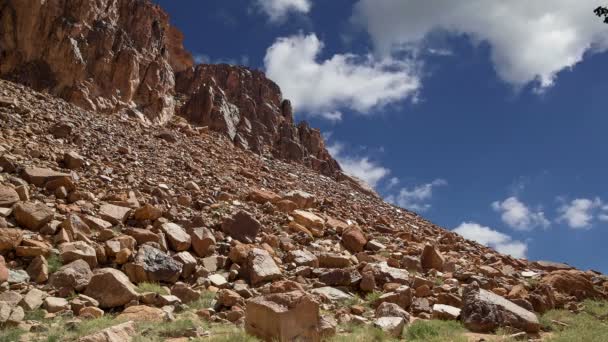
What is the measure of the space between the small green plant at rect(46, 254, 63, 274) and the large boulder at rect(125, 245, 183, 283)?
1.30m

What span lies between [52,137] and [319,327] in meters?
13.7

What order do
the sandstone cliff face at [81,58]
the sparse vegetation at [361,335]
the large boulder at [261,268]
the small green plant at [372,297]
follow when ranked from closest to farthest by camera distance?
the sparse vegetation at [361,335] → the small green plant at [372,297] → the large boulder at [261,268] → the sandstone cliff face at [81,58]

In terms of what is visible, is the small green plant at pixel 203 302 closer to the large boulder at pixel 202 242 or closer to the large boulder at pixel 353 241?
the large boulder at pixel 202 242

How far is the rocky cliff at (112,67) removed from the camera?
29281 millimetres

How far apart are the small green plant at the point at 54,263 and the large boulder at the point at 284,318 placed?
438cm

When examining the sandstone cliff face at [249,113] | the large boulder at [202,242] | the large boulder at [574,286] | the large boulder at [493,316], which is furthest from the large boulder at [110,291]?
the sandstone cliff face at [249,113]

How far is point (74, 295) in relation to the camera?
8.39m

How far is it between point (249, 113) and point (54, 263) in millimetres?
49442

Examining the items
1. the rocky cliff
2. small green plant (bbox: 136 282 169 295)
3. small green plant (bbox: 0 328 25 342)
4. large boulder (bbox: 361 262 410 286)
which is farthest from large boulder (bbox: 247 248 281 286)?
the rocky cliff

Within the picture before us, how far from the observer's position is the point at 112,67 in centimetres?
3472

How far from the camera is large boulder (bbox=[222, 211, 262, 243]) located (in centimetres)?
1302

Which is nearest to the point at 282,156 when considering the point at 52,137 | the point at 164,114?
the point at 164,114

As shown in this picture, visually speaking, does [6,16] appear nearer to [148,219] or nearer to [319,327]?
[148,219]

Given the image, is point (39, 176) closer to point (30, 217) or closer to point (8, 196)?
point (8, 196)
